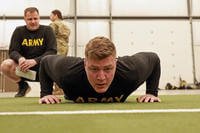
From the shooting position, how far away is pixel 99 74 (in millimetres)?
2574

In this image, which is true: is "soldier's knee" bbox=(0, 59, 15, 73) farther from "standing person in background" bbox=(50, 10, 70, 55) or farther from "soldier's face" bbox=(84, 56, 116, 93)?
"soldier's face" bbox=(84, 56, 116, 93)

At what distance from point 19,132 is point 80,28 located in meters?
10.2

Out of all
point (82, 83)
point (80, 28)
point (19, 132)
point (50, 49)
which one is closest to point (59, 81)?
point (82, 83)

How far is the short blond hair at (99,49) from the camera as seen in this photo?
2.50 m

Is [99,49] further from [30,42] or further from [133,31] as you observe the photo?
[133,31]

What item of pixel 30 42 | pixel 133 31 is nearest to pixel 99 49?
pixel 30 42

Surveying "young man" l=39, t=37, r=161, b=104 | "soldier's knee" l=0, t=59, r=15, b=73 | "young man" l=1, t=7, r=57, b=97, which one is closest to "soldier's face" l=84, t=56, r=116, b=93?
"young man" l=39, t=37, r=161, b=104

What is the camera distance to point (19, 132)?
1.49m

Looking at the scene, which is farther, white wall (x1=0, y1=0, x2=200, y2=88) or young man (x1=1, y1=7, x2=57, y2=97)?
white wall (x1=0, y1=0, x2=200, y2=88)

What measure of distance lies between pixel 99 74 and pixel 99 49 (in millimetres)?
157

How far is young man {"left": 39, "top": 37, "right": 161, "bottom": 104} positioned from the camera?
2564mm

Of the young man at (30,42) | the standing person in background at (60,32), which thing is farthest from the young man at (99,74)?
the standing person in background at (60,32)

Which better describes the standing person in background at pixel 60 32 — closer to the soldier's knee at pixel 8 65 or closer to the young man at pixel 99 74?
the soldier's knee at pixel 8 65

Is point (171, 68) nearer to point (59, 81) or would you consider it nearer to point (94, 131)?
point (59, 81)
